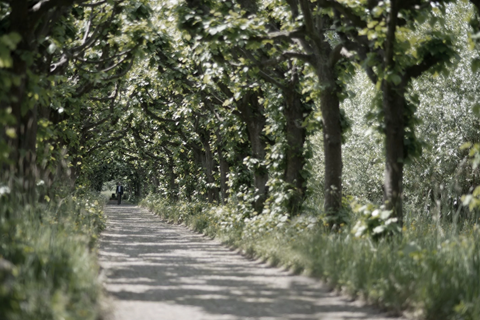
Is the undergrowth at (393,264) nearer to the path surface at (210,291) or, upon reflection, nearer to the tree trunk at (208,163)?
the path surface at (210,291)

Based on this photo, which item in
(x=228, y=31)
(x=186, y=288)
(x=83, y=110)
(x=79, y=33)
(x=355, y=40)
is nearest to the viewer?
(x=186, y=288)

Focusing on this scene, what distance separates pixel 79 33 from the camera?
47.3 feet

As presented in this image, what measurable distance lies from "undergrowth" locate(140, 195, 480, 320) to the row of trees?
0.87m

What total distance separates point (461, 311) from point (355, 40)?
5456 mm

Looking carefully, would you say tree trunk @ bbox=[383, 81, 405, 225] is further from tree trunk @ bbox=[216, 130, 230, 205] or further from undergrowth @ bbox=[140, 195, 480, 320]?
tree trunk @ bbox=[216, 130, 230, 205]

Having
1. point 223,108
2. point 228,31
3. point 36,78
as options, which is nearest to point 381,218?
point 228,31

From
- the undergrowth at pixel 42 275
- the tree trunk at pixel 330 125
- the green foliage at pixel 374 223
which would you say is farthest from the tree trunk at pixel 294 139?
the undergrowth at pixel 42 275

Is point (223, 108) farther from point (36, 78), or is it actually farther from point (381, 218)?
point (36, 78)

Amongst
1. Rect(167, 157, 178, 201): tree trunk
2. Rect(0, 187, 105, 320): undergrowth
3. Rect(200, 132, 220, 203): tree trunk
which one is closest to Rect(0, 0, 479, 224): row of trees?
Rect(0, 187, 105, 320): undergrowth

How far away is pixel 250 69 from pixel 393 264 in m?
7.07

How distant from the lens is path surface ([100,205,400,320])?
648 cm

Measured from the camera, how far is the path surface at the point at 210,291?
648 centimetres

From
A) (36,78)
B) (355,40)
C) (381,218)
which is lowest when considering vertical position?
(381,218)

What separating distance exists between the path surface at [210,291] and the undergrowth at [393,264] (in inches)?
9.6
